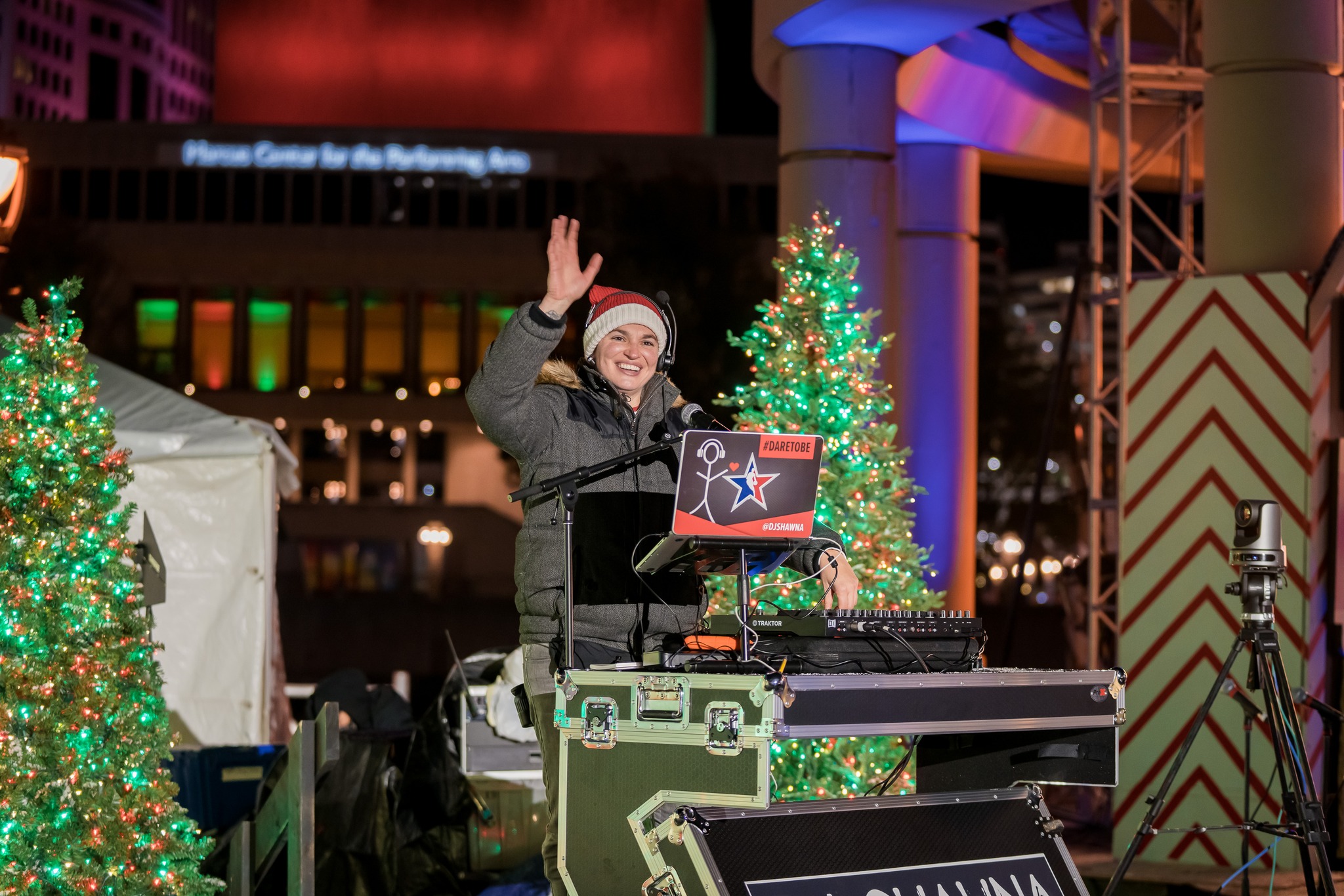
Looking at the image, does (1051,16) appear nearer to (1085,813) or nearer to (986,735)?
(1085,813)

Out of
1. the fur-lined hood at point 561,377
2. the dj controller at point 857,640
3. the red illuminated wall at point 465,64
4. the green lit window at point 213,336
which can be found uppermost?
the red illuminated wall at point 465,64

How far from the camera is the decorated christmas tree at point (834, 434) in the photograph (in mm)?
6957

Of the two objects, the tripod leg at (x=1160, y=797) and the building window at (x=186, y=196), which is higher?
the building window at (x=186, y=196)

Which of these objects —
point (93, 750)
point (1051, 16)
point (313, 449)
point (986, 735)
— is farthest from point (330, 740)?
point (313, 449)

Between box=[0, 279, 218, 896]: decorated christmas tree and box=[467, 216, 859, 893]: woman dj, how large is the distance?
1.84m

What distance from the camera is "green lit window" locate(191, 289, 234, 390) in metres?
47.5

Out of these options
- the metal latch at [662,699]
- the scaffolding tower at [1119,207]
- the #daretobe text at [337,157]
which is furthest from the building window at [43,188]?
the metal latch at [662,699]

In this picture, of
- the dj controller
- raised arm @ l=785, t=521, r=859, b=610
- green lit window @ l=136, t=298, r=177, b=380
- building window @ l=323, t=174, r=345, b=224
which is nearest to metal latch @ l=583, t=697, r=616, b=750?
the dj controller

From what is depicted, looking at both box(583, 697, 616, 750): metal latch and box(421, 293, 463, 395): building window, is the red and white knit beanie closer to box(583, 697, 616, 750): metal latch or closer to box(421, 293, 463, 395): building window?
box(583, 697, 616, 750): metal latch

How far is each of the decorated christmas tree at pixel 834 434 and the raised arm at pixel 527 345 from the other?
312 centimetres

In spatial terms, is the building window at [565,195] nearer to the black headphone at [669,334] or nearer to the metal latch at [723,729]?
the black headphone at [669,334]

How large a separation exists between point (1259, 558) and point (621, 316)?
2.53 m

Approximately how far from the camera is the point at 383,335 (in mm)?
48094

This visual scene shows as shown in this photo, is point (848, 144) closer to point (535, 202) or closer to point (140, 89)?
point (535, 202)
